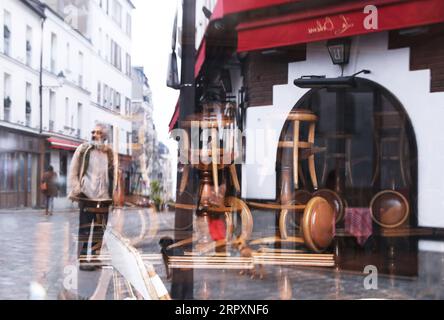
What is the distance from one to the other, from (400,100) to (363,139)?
0.62 ft

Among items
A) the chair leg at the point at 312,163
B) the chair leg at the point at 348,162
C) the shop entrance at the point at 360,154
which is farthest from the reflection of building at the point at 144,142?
the chair leg at the point at 348,162

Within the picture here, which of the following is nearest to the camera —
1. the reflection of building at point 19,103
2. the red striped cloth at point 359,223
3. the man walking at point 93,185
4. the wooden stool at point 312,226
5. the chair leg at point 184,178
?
the reflection of building at point 19,103

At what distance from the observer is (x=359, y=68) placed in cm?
190

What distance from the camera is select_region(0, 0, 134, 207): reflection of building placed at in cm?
157

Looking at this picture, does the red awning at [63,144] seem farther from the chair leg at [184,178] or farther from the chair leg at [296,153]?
the chair leg at [296,153]

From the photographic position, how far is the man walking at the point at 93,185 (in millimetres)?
1643

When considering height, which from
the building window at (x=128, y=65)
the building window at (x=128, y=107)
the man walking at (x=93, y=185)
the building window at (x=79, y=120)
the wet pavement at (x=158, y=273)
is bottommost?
the wet pavement at (x=158, y=273)

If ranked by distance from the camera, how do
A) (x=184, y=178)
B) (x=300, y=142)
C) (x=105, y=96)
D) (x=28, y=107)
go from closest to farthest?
(x=28, y=107) < (x=105, y=96) < (x=184, y=178) < (x=300, y=142)

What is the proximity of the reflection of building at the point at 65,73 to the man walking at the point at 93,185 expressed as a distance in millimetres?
31

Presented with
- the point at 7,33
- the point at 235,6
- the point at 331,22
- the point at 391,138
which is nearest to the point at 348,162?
the point at 391,138

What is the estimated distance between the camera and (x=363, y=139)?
1.99m

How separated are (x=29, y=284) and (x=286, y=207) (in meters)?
0.89

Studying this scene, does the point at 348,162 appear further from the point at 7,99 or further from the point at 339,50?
the point at 7,99

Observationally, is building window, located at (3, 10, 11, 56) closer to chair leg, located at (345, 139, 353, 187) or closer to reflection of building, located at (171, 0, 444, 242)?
reflection of building, located at (171, 0, 444, 242)
